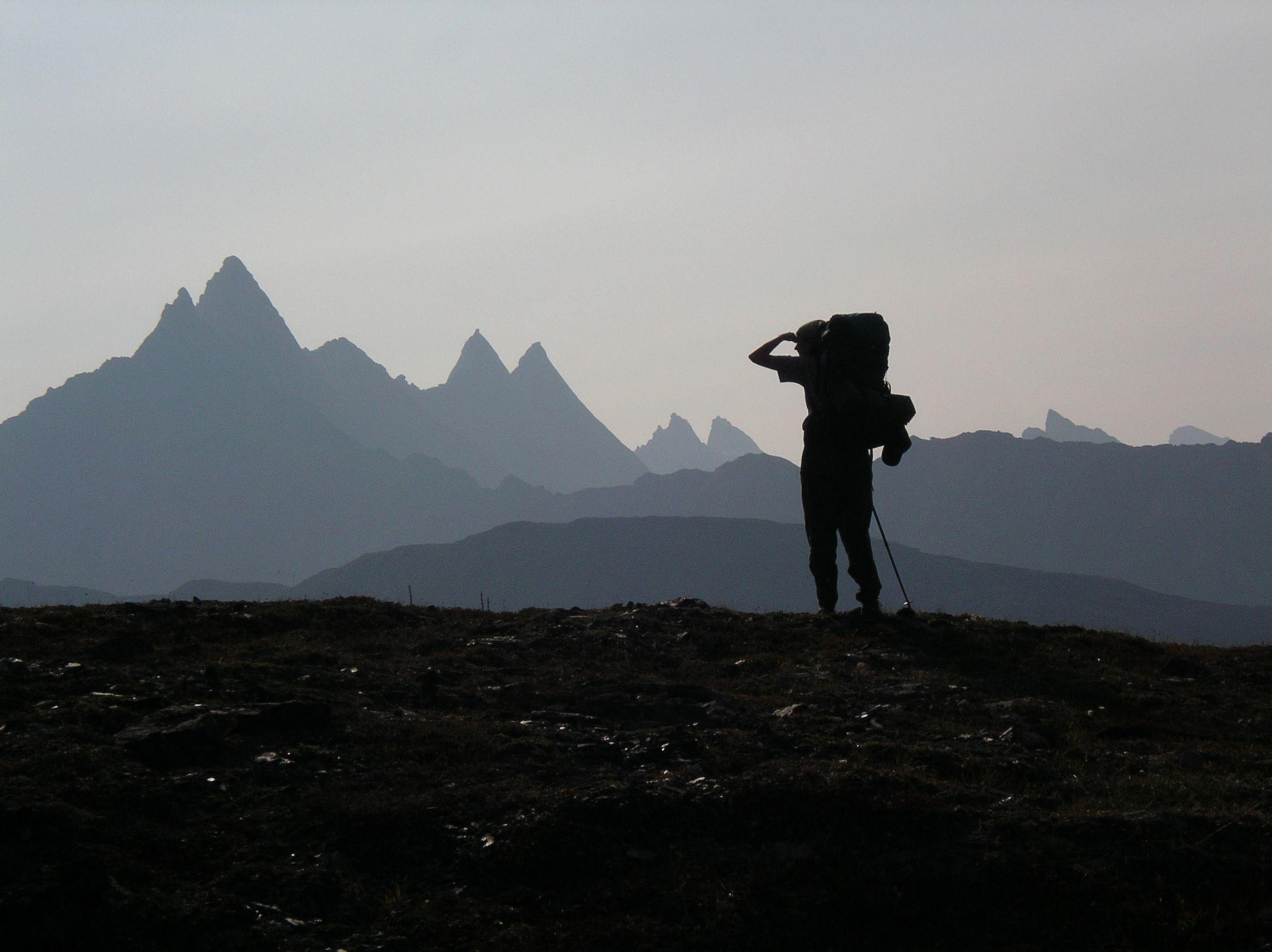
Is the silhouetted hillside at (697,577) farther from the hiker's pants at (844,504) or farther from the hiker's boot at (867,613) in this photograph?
the hiker's boot at (867,613)

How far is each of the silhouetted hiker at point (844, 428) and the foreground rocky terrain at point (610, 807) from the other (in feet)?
11.4

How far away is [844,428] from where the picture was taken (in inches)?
587

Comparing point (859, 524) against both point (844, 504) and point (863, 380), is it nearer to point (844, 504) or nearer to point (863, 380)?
point (844, 504)

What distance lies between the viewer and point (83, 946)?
19.4 ft

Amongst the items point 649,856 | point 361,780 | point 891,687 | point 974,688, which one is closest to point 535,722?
point 361,780

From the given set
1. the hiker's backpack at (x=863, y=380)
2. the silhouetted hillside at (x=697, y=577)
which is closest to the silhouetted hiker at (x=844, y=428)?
the hiker's backpack at (x=863, y=380)

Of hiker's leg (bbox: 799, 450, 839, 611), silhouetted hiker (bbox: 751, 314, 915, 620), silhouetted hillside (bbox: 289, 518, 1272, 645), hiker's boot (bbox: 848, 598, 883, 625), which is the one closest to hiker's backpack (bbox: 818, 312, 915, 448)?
silhouetted hiker (bbox: 751, 314, 915, 620)

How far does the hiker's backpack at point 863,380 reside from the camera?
1460 centimetres

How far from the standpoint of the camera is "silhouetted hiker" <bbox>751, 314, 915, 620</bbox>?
14680 millimetres

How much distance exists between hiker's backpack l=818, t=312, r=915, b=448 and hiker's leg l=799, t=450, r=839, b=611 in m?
0.64

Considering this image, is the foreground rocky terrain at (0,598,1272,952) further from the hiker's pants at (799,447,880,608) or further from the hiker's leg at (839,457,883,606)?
the hiker's pants at (799,447,880,608)

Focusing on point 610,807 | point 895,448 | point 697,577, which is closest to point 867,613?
point 895,448

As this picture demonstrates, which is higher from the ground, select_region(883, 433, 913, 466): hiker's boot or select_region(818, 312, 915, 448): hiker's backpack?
select_region(818, 312, 915, 448): hiker's backpack

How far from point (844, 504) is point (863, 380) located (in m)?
1.65
